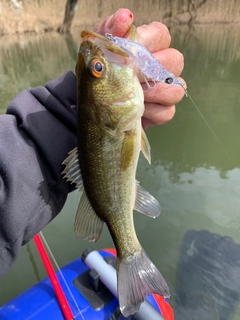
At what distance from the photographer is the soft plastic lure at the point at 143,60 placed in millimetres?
938

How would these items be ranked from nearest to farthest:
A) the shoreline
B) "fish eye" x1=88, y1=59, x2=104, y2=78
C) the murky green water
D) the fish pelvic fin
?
"fish eye" x1=88, y1=59, x2=104, y2=78 < the fish pelvic fin < the murky green water < the shoreline

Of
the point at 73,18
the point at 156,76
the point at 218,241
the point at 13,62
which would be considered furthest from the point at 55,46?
the point at 156,76

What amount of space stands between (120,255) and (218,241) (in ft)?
6.34

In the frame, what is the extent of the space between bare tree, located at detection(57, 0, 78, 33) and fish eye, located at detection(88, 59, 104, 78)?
2116cm

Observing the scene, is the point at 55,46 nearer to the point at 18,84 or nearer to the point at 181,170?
the point at 18,84

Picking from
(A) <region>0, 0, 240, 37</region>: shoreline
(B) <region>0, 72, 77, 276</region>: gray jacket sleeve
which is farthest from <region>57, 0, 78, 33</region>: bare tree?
(B) <region>0, 72, 77, 276</region>: gray jacket sleeve

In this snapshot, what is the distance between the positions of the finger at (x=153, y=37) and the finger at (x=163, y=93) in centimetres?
14

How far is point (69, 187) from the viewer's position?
1231 millimetres

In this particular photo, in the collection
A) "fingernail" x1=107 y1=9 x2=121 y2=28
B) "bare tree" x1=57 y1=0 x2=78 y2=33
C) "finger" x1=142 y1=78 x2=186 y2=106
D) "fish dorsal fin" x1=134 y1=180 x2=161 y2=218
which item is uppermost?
"fingernail" x1=107 y1=9 x2=121 y2=28

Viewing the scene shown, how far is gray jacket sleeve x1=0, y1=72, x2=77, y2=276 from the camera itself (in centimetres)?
103

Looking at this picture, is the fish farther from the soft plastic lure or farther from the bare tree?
the bare tree

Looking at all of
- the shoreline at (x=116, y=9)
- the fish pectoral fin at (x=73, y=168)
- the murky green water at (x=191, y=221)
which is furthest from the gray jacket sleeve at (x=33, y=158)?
the shoreline at (x=116, y=9)

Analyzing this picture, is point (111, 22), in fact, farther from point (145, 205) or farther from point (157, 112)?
point (145, 205)

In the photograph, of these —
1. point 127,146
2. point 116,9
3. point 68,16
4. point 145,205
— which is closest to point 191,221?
point 145,205
